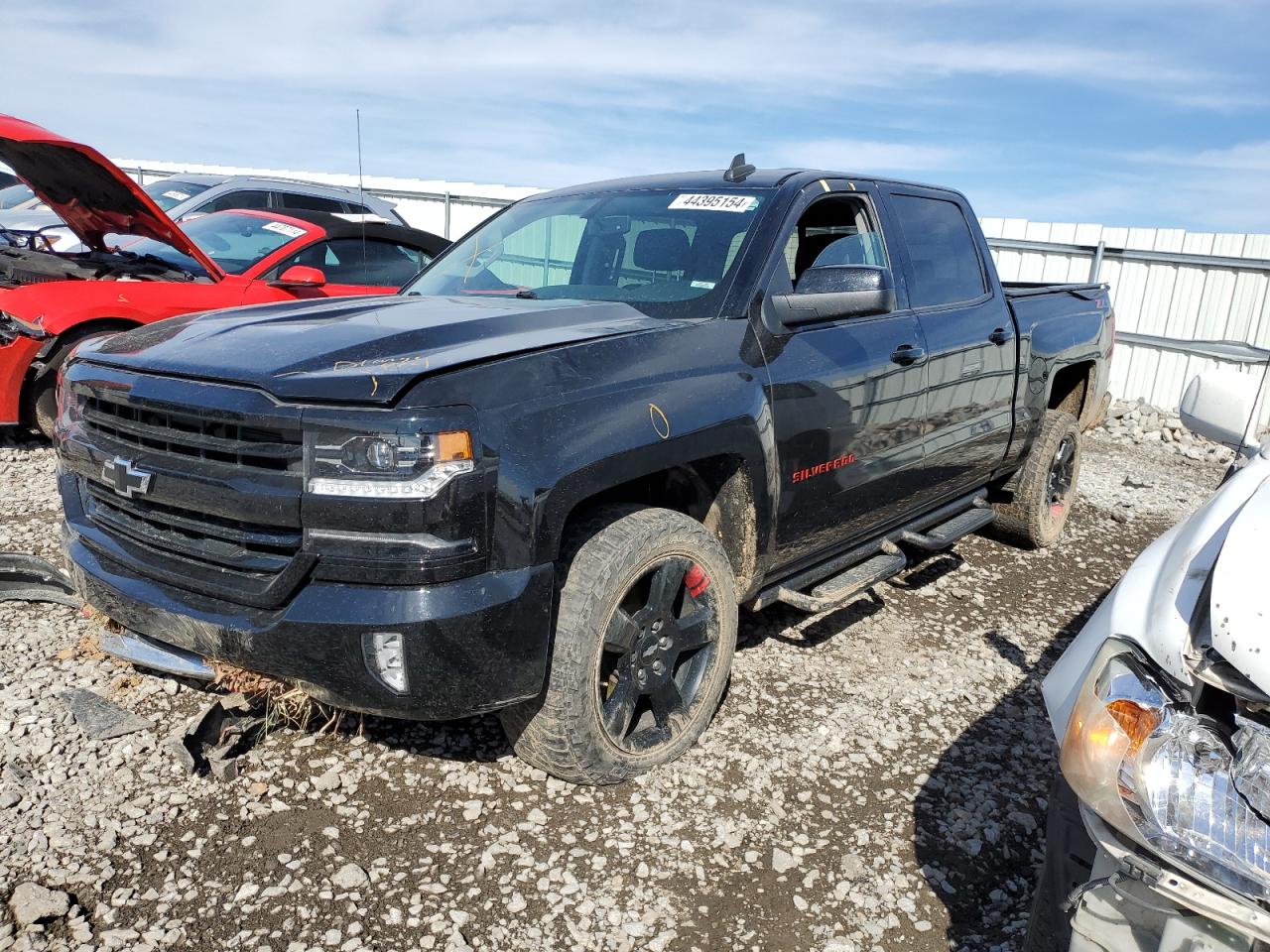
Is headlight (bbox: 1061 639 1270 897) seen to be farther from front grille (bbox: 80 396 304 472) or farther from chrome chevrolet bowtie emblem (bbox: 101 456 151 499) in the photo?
chrome chevrolet bowtie emblem (bbox: 101 456 151 499)

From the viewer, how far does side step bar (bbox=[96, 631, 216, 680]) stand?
8.66 feet

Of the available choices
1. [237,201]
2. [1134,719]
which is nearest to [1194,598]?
[1134,719]

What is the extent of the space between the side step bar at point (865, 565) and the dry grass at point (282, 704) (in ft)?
4.94

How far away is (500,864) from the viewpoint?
2.63 m

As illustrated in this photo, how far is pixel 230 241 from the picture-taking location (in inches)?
281

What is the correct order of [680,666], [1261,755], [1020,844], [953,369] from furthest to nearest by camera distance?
[953,369]
[680,666]
[1020,844]
[1261,755]

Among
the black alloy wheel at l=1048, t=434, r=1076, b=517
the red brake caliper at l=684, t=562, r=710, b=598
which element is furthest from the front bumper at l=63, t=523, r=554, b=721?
the black alloy wheel at l=1048, t=434, r=1076, b=517

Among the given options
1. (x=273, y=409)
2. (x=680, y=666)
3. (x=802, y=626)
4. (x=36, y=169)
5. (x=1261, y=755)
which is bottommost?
(x=802, y=626)

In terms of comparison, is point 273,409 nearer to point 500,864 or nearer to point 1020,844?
point 500,864

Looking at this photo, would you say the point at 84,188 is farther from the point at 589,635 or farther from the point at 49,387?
the point at 589,635

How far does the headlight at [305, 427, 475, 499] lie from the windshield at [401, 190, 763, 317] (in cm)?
119

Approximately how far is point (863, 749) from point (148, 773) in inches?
90.7

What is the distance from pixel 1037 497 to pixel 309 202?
847cm

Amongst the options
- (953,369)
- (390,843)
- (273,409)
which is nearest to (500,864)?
(390,843)
